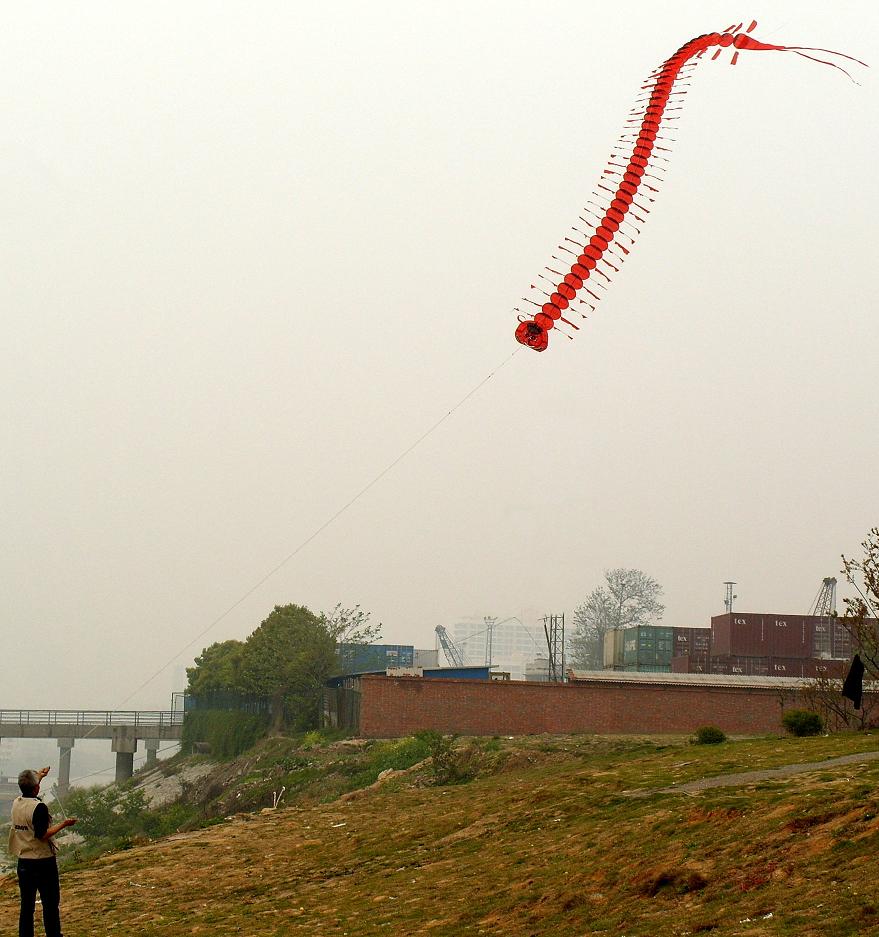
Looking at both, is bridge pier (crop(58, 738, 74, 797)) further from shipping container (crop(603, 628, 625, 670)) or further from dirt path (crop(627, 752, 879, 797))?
dirt path (crop(627, 752, 879, 797))

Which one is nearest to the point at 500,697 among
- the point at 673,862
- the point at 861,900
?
the point at 673,862

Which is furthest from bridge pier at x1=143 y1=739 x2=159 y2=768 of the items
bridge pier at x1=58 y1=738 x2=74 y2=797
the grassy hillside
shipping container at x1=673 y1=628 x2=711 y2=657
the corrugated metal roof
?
the grassy hillside

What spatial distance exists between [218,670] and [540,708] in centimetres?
4546

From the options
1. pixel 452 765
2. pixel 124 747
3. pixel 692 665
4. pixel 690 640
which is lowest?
pixel 124 747

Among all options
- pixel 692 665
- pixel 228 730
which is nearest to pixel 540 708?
pixel 228 730

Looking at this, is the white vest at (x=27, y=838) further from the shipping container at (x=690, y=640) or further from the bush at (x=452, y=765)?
the shipping container at (x=690, y=640)

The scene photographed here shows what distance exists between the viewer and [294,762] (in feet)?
168

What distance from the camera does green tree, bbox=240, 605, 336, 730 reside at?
2908 inches

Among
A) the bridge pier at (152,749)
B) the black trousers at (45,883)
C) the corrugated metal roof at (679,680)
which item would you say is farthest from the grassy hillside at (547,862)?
the bridge pier at (152,749)

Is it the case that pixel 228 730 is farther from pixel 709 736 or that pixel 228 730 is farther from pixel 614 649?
pixel 709 736

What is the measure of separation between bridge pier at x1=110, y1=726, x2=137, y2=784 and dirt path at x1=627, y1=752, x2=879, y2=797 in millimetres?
76691

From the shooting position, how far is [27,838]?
48.8 ft

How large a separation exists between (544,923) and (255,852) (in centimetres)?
1234

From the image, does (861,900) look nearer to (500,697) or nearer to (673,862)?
(673,862)
